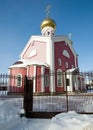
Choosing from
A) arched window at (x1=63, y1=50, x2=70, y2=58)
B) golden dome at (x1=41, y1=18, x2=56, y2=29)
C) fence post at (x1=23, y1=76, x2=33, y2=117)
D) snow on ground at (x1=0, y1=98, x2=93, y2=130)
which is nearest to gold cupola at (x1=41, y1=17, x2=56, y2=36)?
golden dome at (x1=41, y1=18, x2=56, y2=29)

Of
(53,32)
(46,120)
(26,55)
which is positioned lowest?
(46,120)

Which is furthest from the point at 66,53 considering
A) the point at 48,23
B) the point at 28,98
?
the point at 28,98

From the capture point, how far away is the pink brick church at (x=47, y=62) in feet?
70.5

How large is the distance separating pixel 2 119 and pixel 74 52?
25.0m

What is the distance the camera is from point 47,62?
2338 centimetres

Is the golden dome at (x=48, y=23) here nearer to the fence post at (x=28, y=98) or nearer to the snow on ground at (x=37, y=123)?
the fence post at (x=28, y=98)

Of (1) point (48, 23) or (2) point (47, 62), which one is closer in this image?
(2) point (47, 62)

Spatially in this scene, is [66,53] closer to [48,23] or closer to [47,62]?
[47,62]

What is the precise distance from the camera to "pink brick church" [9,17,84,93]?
21484mm

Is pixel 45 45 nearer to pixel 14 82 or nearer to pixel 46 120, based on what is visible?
pixel 14 82

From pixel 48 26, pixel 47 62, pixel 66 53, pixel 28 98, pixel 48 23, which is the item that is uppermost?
pixel 48 23

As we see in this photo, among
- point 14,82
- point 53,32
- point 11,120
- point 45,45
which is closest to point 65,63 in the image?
point 45,45

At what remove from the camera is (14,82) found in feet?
70.8

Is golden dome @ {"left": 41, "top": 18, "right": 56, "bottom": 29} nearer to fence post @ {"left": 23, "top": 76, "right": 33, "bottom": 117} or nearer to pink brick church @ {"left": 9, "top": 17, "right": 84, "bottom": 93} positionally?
pink brick church @ {"left": 9, "top": 17, "right": 84, "bottom": 93}
